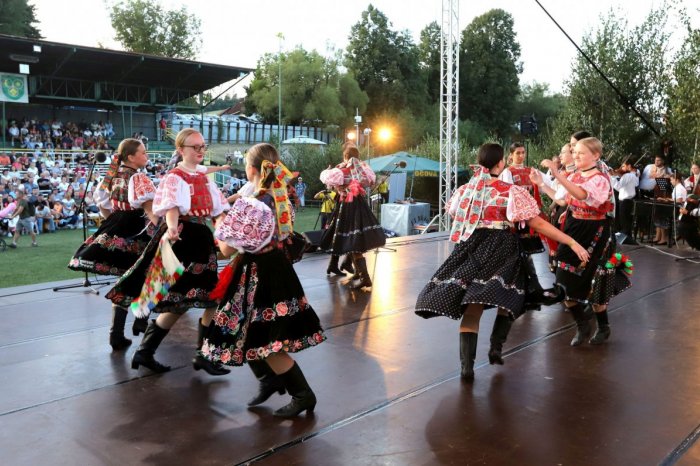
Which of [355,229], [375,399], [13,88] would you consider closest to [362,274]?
[355,229]

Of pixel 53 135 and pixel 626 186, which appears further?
pixel 53 135

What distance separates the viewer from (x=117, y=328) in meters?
4.81

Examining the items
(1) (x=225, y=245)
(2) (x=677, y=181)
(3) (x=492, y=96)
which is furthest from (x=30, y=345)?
(3) (x=492, y=96)

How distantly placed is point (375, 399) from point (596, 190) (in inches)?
87.6

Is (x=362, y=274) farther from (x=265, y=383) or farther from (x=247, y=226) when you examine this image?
(x=247, y=226)

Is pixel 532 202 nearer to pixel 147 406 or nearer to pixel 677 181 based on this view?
pixel 147 406

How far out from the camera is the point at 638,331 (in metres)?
5.53

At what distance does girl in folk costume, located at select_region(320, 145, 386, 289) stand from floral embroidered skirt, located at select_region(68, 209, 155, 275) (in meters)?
2.57

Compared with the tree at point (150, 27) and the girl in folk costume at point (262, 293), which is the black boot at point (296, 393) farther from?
the tree at point (150, 27)

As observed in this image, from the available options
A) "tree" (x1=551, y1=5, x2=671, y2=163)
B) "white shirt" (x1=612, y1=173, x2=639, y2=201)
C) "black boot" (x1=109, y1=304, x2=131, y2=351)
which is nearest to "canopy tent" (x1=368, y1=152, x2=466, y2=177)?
"tree" (x1=551, y1=5, x2=671, y2=163)

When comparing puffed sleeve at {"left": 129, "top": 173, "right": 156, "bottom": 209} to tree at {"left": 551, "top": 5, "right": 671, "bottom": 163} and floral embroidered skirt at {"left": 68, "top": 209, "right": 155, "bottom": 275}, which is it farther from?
tree at {"left": 551, "top": 5, "right": 671, "bottom": 163}

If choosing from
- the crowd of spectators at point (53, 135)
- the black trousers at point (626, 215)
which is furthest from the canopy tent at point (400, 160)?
the crowd of spectators at point (53, 135)

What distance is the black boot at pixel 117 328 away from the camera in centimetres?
480

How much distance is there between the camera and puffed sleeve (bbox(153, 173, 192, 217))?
4.04 metres
